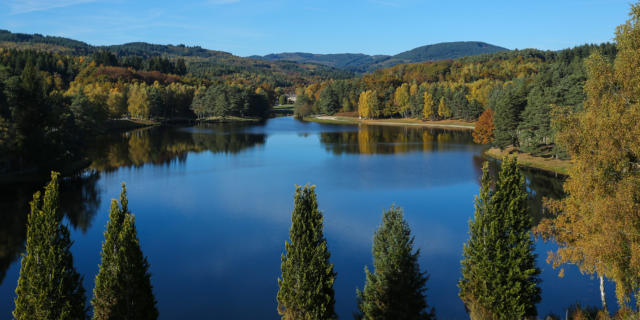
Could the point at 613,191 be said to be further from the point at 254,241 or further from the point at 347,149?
the point at 347,149

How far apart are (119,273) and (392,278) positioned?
716 centimetres

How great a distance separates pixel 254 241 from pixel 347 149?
37.8 meters

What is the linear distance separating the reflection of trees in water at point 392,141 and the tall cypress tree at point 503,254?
43032 mm

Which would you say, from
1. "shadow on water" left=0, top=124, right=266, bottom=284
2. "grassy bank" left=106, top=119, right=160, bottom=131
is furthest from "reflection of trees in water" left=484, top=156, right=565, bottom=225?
"grassy bank" left=106, top=119, right=160, bottom=131

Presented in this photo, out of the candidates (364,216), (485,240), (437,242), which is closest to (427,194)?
(364,216)

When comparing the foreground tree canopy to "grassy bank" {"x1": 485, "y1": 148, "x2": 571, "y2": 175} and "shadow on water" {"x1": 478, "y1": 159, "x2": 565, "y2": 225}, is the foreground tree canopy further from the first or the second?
"grassy bank" {"x1": 485, "y1": 148, "x2": 571, "y2": 175}

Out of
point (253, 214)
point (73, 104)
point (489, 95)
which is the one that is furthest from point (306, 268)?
point (489, 95)

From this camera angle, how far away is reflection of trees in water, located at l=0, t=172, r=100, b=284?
2295 centimetres

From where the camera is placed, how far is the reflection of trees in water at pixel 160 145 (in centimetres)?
4994

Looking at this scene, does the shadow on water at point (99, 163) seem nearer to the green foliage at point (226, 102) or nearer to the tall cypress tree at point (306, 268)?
the tall cypress tree at point (306, 268)

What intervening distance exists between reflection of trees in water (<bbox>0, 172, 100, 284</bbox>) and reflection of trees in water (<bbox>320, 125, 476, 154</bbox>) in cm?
2998

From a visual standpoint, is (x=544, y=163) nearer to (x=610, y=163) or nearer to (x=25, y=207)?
(x=610, y=163)

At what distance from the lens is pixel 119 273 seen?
38.8 feet

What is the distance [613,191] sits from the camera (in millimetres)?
11695
